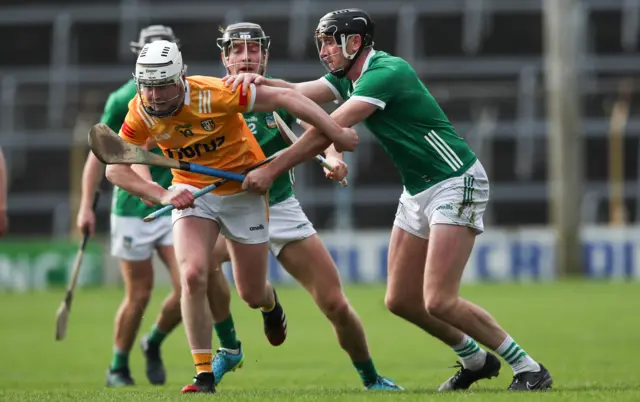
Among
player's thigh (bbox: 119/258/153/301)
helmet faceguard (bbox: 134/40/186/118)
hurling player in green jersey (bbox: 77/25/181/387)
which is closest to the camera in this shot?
helmet faceguard (bbox: 134/40/186/118)

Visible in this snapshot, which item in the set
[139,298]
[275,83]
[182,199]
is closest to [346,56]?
[275,83]

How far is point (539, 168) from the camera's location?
27.5 metres

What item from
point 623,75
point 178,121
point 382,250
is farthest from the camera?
point 623,75

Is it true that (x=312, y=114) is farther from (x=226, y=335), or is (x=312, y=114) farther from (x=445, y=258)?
(x=226, y=335)

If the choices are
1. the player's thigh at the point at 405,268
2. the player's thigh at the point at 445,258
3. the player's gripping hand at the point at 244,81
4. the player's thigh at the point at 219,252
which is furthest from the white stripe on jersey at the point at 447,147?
the player's thigh at the point at 219,252

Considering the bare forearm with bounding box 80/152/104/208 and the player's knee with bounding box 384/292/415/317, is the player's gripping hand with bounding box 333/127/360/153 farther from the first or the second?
the bare forearm with bounding box 80/152/104/208

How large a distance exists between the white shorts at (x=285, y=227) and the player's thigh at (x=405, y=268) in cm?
80

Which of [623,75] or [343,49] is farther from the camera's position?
[623,75]

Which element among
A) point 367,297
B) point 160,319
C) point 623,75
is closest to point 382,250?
point 367,297

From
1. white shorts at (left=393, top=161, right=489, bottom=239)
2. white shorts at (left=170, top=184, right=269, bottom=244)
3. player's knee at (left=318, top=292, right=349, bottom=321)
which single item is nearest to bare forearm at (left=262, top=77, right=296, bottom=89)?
white shorts at (left=170, top=184, right=269, bottom=244)

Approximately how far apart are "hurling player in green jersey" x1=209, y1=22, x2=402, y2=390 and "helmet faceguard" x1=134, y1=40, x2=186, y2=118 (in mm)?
1164

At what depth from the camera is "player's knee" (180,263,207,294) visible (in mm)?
7879

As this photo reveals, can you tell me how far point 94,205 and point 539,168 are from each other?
59.8ft

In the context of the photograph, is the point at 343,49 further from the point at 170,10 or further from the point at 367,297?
the point at 170,10
